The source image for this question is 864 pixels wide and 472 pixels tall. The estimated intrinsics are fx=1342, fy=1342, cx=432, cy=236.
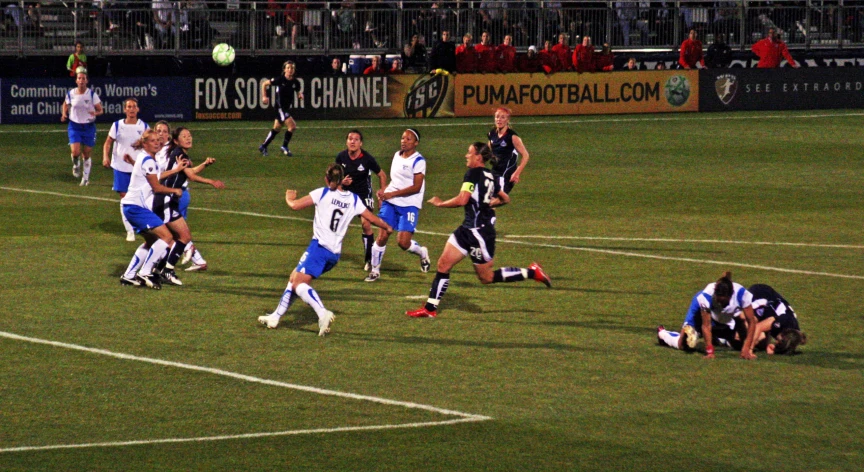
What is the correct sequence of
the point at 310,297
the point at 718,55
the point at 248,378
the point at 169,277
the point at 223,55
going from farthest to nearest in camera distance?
the point at 718,55
the point at 223,55
the point at 169,277
the point at 310,297
the point at 248,378

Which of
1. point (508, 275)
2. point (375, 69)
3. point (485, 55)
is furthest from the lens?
point (485, 55)

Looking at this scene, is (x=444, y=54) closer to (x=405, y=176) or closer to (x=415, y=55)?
(x=415, y=55)

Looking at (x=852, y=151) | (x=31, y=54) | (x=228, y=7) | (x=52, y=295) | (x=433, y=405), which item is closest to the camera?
(x=433, y=405)

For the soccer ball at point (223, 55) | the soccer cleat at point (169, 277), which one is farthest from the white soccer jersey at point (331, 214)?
the soccer ball at point (223, 55)

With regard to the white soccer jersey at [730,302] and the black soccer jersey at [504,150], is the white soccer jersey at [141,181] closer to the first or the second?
the black soccer jersey at [504,150]

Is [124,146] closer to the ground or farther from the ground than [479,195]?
farther from the ground

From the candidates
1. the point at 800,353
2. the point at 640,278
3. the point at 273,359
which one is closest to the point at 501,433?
the point at 273,359

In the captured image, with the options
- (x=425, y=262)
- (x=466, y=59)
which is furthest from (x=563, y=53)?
(x=425, y=262)

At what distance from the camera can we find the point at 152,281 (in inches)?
661

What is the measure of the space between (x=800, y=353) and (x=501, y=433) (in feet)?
13.8

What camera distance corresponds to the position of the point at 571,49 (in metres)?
44.6

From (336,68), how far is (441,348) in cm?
2854

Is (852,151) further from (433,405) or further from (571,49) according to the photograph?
(433,405)

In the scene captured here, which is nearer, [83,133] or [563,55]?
[83,133]
